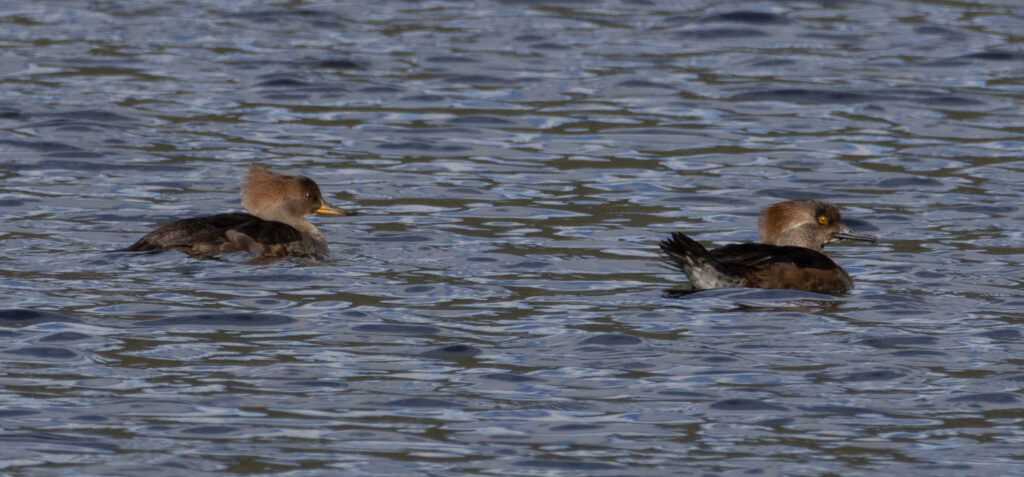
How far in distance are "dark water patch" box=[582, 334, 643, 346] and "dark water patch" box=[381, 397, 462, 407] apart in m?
1.25

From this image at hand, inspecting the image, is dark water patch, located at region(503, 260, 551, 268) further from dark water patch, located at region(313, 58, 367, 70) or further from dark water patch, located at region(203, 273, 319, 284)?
dark water patch, located at region(313, 58, 367, 70)

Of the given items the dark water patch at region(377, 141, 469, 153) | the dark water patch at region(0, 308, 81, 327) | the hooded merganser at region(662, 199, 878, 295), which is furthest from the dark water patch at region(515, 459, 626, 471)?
the dark water patch at region(377, 141, 469, 153)

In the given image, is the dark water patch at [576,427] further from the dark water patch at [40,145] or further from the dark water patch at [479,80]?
the dark water patch at [479,80]

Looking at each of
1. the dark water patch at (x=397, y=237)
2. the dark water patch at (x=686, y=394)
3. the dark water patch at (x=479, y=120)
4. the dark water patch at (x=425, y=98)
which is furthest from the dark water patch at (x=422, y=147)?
the dark water patch at (x=686, y=394)

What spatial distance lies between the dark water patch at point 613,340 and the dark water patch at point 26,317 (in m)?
2.49

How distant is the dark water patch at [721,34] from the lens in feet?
61.1

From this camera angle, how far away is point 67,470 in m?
6.61

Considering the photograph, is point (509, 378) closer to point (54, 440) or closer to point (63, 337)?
point (54, 440)

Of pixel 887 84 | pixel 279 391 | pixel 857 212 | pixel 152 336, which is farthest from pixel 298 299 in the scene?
pixel 887 84

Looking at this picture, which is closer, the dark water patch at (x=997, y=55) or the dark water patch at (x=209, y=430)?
the dark water patch at (x=209, y=430)

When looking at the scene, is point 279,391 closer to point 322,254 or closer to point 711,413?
point 711,413

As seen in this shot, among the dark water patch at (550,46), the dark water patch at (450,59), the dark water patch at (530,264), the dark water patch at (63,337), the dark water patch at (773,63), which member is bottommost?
the dark water patch at (530,264)

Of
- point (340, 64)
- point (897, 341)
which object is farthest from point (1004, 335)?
point (340, 64)

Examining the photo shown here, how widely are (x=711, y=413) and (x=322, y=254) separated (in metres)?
4.18
